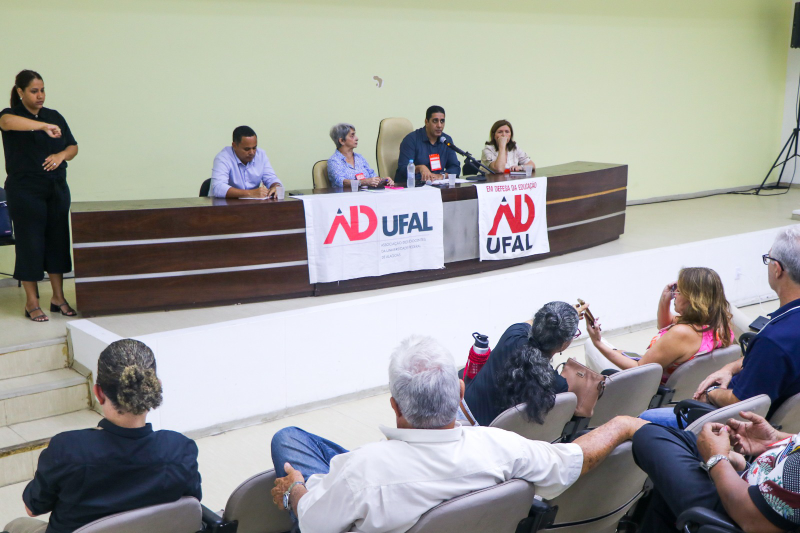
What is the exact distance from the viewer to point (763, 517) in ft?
4.94

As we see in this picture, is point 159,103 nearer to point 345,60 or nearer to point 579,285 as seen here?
point 345,60

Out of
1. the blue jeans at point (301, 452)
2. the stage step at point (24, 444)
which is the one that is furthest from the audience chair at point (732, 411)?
the stage step at point (24, 444)

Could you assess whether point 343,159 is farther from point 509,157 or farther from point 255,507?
point 255,507

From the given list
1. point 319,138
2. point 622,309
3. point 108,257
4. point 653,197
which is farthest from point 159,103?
point 653,197

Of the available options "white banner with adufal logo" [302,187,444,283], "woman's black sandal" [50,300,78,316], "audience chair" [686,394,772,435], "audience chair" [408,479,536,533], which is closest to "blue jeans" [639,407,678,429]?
"audience chair" [686,394,772,435]

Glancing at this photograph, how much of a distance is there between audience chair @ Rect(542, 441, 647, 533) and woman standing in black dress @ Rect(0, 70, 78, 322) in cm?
329

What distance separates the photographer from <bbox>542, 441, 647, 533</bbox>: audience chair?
1.86 meters

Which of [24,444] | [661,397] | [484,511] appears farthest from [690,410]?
[24,444]

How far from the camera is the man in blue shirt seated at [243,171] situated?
4.56 metres

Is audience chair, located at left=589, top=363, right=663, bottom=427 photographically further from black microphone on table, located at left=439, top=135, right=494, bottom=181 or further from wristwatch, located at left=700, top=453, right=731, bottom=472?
black microphone on table, located at left=439, top=135, right=494, bottom=181

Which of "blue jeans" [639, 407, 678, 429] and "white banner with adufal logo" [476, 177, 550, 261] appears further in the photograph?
"white banner with adufal logo" [476, 177, 550, 261]

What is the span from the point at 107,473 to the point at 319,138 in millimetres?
5149

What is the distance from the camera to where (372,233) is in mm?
4719

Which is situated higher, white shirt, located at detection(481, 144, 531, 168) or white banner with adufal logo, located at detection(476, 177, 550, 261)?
white shirt, located at detection(481, 144, 531, 168)
